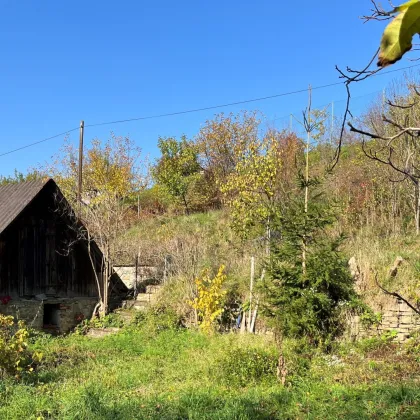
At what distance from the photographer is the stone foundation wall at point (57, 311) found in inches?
516

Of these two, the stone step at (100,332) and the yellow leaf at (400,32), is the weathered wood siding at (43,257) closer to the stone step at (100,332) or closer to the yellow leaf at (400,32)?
the stone step at (100,332)

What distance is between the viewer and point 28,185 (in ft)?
47.3

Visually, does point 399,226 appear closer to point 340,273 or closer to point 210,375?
point 340,273

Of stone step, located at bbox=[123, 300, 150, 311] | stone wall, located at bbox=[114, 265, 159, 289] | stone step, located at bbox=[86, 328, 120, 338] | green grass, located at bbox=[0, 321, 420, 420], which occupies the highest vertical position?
stone wall, located at bbox=[114, 265, 159, 289]

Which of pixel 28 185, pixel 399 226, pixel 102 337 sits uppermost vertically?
pixel 28 185

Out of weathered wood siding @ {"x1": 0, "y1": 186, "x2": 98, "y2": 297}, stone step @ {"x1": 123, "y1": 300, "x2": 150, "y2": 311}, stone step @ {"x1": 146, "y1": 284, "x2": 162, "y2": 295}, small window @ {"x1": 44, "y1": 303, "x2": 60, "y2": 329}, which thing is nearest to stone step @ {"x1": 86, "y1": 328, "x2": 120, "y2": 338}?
stone step @ {"x1": 123, "y1": 300, "x2": 150, "y2": 311}

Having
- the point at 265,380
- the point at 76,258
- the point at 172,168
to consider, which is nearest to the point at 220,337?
the point at 265,380

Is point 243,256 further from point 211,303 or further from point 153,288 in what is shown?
point 211,303

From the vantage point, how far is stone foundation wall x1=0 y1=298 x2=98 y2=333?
43.0 feet

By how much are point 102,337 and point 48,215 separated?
4.38 m

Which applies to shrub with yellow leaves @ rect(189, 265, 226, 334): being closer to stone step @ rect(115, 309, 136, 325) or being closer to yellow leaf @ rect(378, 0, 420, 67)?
stone step @ rect(115, 309, 136, 325)

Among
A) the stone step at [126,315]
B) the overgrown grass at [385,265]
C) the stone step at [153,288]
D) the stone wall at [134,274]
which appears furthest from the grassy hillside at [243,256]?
the stone step at [126,315]

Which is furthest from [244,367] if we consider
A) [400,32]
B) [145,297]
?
[145,297]

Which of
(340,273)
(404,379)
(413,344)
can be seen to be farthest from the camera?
(340,273)
